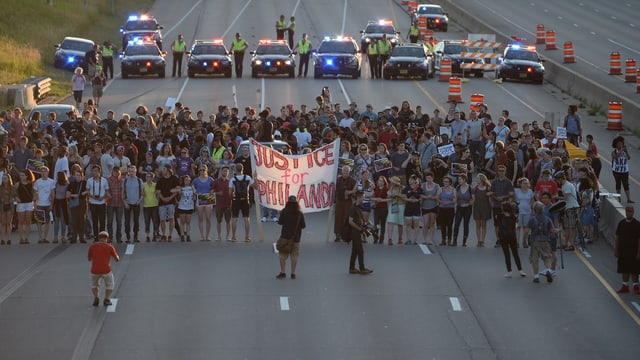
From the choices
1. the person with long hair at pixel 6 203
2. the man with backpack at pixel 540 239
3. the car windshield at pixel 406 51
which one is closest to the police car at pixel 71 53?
the car windshield at pixel 406 51

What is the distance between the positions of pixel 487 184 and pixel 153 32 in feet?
122

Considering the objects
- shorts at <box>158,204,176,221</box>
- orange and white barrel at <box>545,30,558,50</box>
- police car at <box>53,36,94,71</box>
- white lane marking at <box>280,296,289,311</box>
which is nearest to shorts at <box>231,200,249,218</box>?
shorts at <box>158,204,176,221</box>

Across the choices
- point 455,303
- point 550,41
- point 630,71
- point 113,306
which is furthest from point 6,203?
point 550,41

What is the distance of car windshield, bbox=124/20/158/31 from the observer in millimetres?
63750

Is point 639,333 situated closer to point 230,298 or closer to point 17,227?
point 230,298

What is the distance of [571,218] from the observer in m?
27.6

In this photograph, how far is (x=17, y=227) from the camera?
29.3 meters

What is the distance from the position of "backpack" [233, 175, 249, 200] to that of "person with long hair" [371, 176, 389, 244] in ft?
8.26

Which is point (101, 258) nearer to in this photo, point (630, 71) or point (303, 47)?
point (303, 47)

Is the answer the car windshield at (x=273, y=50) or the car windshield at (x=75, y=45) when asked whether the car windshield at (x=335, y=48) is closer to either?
the car windshield at (x=273, y=50)

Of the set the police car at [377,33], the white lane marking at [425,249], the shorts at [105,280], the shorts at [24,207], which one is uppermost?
the police car at [377,33]

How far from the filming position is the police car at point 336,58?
53.9 metres

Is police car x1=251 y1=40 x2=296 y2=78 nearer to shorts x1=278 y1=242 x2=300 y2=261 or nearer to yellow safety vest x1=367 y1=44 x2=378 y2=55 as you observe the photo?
yellow safety vest x1=367 y1=44 x2=378 y2=55

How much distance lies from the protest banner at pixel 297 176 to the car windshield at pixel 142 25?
36.0 m
